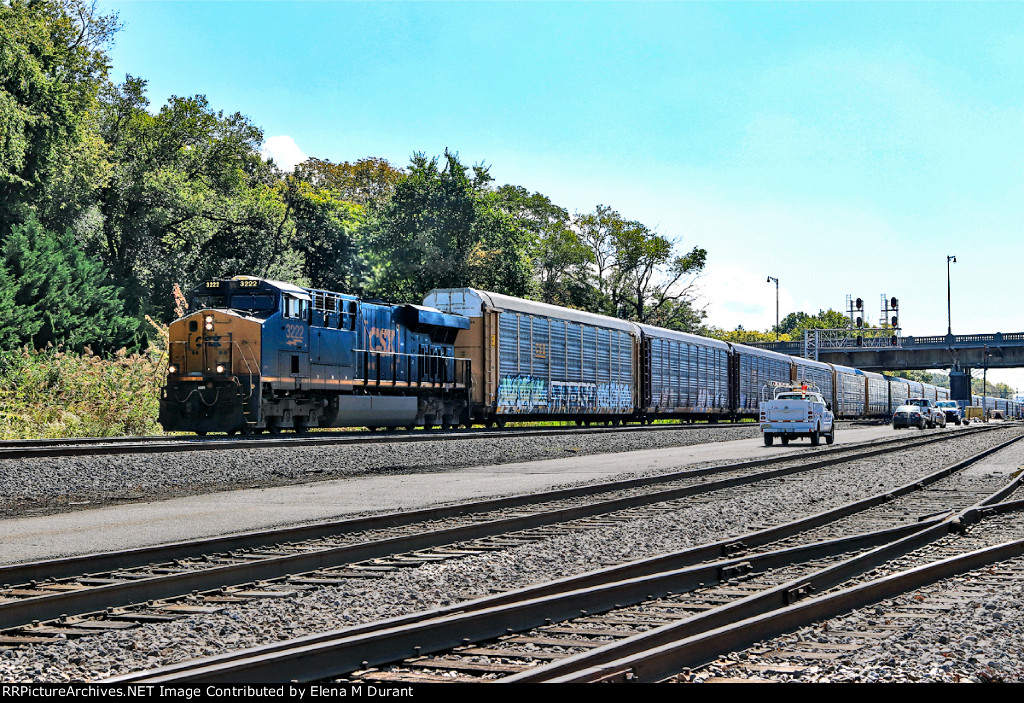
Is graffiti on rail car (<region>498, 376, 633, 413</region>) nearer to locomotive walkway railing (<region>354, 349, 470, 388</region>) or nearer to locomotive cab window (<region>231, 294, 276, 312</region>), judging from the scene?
locomotive walkway railing (<region>354, 349, 470, 388</region>)

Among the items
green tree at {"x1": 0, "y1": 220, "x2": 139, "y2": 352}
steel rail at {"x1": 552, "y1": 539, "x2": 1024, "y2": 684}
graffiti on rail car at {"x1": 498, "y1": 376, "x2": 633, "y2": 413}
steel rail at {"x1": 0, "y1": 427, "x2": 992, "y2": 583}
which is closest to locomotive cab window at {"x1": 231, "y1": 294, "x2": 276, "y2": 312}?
graffiti on rail car at {"x1": 498, "y1": 376, "x2": 633, "y2": 413}

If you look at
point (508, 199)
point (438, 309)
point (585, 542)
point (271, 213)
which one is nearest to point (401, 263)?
point (271, 213)

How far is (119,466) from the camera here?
1435cm

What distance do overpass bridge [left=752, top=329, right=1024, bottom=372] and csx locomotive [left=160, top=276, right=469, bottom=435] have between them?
69.7 m

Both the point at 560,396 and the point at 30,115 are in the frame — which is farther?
the point at 30,115

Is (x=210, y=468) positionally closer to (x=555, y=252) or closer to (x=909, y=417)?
(x=909, y=417)

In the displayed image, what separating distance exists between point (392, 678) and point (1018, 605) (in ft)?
14.5

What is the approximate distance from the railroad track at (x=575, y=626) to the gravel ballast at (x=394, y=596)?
2.37 ft

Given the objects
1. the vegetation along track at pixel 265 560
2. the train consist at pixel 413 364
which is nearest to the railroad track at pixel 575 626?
the vegetation along track at pixel 265 560

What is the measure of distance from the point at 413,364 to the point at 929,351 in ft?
258

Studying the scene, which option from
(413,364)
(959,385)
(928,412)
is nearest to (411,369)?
(413,364)

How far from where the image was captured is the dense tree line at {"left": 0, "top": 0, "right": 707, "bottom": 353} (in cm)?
3638

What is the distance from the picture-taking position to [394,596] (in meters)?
6.91

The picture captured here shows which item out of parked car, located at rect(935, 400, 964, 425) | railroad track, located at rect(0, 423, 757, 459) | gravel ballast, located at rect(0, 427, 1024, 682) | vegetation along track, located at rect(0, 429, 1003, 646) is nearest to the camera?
gravel ballast, located at rect(0, 427, 1024, 682)
